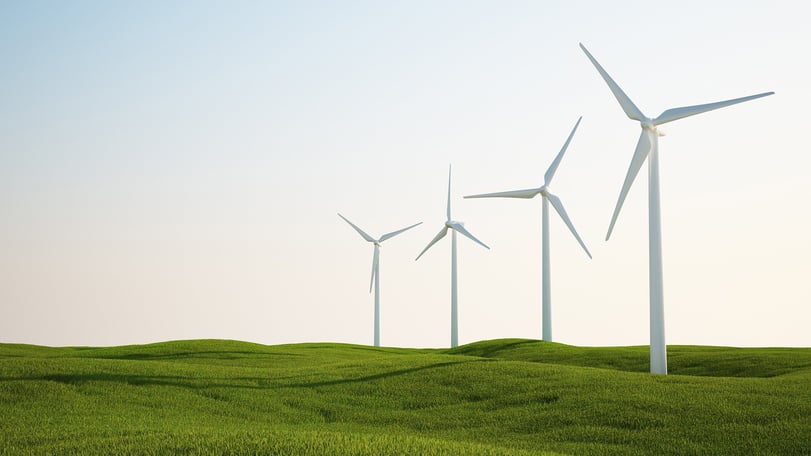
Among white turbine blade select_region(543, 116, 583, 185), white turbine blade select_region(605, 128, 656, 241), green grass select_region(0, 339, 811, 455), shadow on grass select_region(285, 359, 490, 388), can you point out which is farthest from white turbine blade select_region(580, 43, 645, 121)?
white turbine blade select_region(543, 116, 583, 185)

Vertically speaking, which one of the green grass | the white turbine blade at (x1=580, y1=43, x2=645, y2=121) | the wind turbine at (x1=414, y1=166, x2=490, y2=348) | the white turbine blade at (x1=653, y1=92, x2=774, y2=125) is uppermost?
the white turbine blade at (x1=580, y1=43, x2=645, y2=121)

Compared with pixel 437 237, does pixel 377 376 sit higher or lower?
lower

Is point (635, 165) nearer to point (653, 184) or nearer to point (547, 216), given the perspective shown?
point (653, 184)

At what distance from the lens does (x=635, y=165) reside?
39.7 m

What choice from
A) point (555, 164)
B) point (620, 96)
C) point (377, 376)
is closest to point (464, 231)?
point (555, 164)

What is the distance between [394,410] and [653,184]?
61.8ft

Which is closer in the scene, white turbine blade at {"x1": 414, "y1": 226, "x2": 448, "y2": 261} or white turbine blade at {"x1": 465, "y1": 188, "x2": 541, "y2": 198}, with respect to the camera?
white turbine blade at {"x1": 465, "y1": 188, "x2": 541, "y2": 198}

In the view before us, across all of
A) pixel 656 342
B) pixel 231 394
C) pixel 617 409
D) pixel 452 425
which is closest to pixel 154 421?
pixel 231 394

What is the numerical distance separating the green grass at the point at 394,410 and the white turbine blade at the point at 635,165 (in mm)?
9588

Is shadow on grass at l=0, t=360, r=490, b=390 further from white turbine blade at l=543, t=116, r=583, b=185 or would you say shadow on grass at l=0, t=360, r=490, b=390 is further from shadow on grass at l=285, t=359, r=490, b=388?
white turbine blade at l=543, t=116, r=583, b=185

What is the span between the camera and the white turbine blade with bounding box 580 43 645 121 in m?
42.0

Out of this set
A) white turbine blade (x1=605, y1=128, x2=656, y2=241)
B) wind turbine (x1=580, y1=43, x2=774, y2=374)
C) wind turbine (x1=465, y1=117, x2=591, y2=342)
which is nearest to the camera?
wind turbine (x1=580, y1=43, x2=774, y2=374)

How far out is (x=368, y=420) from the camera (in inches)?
1005

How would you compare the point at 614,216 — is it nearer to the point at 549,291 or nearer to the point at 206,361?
the point at 549,291
